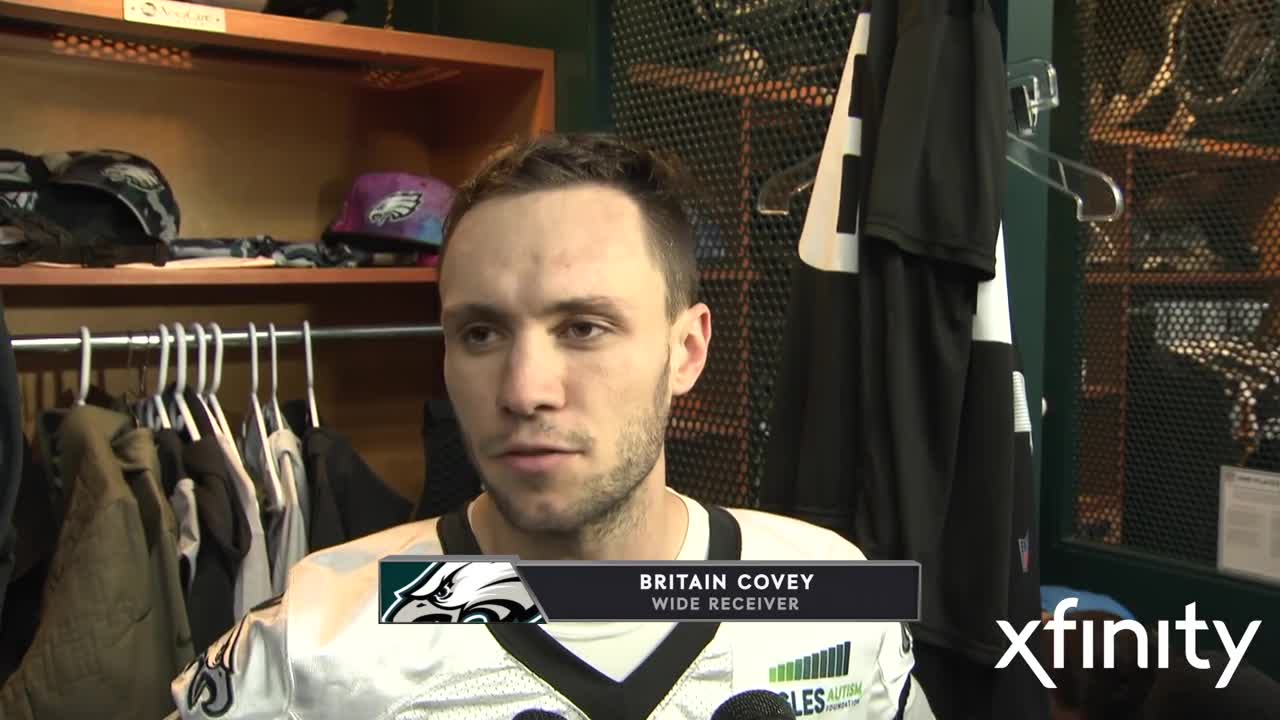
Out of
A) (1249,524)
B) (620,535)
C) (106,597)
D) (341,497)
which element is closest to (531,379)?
(620,535)

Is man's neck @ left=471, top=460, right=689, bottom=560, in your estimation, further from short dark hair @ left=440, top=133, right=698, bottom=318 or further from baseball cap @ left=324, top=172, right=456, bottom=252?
baseball cap @ left=324, top=172, right=456, bottom=252

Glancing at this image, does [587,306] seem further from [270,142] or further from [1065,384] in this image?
[270,142]

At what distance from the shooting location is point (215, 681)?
2.54ft

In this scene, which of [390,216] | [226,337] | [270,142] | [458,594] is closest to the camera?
[458,594]

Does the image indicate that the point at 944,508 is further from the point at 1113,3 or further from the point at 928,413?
the point at 1113,3

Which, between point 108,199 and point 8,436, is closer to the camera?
point 8,436

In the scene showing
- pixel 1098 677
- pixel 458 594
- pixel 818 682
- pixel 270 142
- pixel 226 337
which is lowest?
pixel 1098 677

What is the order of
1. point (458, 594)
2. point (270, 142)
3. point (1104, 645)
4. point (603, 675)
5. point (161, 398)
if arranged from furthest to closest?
point (270, 142), point (161, 398), point (1104, 645), point (603, 675), point (458, 594)

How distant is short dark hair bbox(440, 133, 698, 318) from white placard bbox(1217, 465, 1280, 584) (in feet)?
3.16

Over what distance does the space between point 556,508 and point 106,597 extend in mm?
785

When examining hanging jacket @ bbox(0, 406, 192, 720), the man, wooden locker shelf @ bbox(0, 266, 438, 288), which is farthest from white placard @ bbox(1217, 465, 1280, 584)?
hanging jacket @ bbox(0, 406, 192, 720)

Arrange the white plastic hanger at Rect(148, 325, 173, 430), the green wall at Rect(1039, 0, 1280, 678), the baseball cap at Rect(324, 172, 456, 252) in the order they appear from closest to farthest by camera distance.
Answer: the white plastic hanger at Rect(148, 325, 173, 430) < the green wall at Rect(1039, 0, 1280, 678) < the baseball cap at Rect(324, 172, 456, 252)

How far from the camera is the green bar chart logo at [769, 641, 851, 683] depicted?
0.78 meters

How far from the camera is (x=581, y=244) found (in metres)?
0.70
